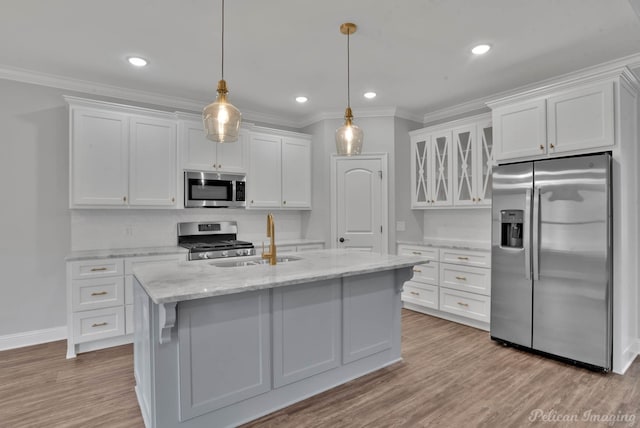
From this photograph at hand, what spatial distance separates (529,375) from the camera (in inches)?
111

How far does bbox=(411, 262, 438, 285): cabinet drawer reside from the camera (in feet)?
14.2

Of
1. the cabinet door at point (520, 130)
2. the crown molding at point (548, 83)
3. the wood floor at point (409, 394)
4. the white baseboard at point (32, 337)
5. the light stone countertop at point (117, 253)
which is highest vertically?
the crown molding at point (548, 83)

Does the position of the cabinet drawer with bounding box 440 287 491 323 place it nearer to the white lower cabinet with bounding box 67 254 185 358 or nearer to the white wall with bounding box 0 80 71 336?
the white lower cabinet with bounding box 67 254 185 358

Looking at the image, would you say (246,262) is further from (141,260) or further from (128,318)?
(128,318)

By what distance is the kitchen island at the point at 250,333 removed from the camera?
191 centimetres

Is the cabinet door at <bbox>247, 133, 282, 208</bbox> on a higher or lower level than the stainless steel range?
higher

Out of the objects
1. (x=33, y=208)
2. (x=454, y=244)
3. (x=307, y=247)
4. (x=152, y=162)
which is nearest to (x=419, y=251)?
(x=454, y=244)

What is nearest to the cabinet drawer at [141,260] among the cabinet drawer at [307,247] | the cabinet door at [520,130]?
the cabinet drawer at [307,247]

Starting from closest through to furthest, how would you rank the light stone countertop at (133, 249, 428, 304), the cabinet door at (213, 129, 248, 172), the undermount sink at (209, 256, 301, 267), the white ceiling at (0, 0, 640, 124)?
the light stone countertop at (133, 249, 428, 304) < the white ceiling at (0, 0, 640, 124) < the undermount sink at (209, 256, 301, 267) < the cabinet door at (213, 129, 248, 172)

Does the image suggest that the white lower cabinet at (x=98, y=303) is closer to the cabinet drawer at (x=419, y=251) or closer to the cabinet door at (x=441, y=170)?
the cabinet drawer at (x=419, y=251)

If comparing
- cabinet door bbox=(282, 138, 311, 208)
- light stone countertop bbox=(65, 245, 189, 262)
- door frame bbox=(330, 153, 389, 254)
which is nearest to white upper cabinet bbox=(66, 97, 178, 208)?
light stone countertop bbox=(65, 245, 189, 262)

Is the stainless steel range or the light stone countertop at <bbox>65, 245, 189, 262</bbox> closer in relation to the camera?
the light stone countertop at <bbox>65, 245, 189, 262</bbox>

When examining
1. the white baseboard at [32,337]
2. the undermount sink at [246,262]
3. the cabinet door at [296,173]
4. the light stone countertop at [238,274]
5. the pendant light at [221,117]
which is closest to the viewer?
the light stone countertop at [238,274]

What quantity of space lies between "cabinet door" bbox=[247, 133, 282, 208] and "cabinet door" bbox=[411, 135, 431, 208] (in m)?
1.85
